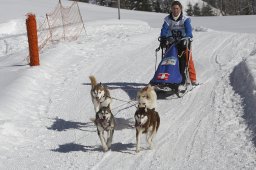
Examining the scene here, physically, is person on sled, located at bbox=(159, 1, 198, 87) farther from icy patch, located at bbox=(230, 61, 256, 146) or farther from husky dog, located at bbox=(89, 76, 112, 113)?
husky dog, located at bbox=(89, 76, 112, 113)

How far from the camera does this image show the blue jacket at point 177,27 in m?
9.84

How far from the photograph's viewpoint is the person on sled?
969cm

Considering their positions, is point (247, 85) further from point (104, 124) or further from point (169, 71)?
point (104, 124)

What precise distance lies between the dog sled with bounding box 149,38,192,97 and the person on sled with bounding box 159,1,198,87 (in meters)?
0.05

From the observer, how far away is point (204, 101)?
9.06 m

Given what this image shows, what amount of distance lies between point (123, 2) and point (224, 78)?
152 feet

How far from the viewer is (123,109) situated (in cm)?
905

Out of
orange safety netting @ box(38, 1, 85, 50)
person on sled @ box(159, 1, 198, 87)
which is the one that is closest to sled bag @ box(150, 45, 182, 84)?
person on sled @ box(159, 1, 198, 87)

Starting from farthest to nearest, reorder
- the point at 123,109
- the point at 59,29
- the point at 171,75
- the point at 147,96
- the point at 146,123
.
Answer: the point at 59,29 < the point at 171,75 < the point at 123,109 < the point at 147,96 < the point at 146,123

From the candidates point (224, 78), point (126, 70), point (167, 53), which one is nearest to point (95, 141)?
point (167, 53)

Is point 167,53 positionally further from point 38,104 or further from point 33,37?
point 33,37

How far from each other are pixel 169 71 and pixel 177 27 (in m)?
1.11

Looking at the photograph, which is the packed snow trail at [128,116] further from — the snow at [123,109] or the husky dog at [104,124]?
A: the husky dog at [104,124]

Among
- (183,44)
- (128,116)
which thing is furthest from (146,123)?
(183,44)
